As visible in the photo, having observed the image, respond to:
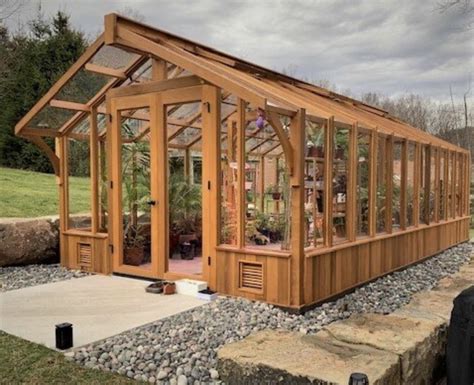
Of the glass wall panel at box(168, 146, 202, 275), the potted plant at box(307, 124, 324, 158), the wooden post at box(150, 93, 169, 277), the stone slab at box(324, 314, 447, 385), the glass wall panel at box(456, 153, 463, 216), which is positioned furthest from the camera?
the glass wall panel at box(456, 153, 463, 216)

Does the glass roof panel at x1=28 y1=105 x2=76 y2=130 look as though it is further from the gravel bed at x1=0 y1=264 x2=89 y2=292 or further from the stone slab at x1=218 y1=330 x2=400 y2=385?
the stone slab at x1=218 y1=330 x2=400 y2=385

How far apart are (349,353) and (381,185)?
14.5 ft

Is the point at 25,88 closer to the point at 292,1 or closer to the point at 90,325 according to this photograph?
the point at 292,1

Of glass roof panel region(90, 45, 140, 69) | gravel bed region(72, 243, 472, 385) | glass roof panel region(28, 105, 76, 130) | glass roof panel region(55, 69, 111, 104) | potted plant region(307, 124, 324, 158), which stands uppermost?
glass roof panel region(90, 45, 140, 69)

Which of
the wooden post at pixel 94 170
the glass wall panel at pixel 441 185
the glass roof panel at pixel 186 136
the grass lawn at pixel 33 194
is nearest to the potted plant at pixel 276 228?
the glass roof panel at pixel 186 136

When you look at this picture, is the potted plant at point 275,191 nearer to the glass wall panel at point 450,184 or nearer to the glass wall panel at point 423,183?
the glass wall panel at point 423,183

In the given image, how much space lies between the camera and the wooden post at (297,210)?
15.4 feet

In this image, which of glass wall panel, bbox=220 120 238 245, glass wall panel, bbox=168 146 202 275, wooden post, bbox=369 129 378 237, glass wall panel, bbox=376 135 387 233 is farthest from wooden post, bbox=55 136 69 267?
glass wall panel, bbox=376 135 387 233

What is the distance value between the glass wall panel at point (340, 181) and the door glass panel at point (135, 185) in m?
2.39

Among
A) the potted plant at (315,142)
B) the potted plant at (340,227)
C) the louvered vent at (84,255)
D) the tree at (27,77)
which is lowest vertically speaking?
the louvered vent at (84,255)

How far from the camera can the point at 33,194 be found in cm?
1200

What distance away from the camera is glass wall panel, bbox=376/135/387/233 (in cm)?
648

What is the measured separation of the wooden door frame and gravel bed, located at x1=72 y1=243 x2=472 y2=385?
3.24 ft

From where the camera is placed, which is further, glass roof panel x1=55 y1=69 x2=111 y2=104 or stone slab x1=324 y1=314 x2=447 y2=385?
glass roof panel x1=55 y1=69 x2=111 y2=104
